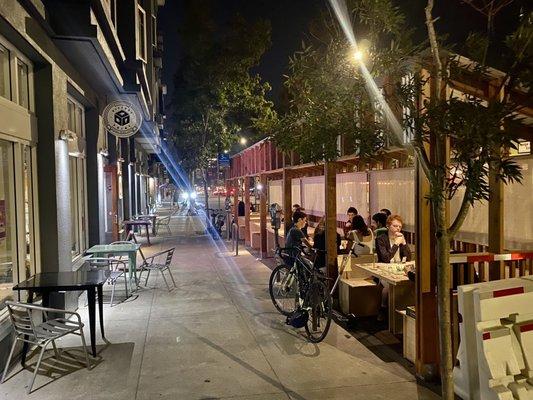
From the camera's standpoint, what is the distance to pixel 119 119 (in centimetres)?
1041

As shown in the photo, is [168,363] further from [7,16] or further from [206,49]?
[206,49]

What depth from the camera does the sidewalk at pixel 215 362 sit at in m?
4.38

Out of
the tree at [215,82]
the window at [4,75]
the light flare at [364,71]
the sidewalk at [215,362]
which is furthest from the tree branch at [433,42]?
the tree at [215,82]

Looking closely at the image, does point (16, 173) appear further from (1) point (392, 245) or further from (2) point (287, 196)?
(2) point (287, 196)

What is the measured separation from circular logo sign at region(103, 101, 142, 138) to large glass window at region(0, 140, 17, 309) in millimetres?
4760

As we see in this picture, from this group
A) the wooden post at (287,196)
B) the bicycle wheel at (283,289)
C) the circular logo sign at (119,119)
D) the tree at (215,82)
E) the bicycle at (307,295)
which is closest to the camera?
the bicycle at (307,295)

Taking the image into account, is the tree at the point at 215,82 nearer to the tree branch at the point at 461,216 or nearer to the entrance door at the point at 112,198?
the entrance door at the point at 112,198

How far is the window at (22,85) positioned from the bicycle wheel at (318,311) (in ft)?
14.9

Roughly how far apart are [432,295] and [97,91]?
898 cm

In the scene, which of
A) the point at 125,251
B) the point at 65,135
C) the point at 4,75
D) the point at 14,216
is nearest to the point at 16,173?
the point at 14,216

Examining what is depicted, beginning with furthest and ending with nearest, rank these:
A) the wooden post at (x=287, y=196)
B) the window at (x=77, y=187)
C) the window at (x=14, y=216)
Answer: the wooden post at (x=287, y=196) → the window at (x=77, y=187) → the window at (x=14, y=216)

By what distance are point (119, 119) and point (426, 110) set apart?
870 centimetres

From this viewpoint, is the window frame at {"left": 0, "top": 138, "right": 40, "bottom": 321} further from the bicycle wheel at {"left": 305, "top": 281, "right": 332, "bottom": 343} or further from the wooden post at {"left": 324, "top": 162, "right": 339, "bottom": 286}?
the wooden post at {"left": 324, "top": 162, "right": 339, "bottom": 286}

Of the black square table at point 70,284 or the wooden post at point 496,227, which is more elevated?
the wooden post at point 496,227
